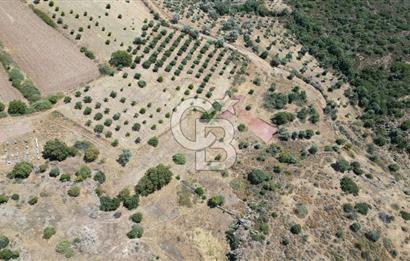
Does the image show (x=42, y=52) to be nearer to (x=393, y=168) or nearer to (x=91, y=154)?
(x=91, y=154)

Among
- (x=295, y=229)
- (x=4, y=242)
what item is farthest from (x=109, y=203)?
(x=295, y=229)

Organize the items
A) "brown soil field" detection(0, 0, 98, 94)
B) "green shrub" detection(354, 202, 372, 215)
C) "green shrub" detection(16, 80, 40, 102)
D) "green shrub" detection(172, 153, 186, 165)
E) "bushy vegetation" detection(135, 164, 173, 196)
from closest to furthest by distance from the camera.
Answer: "bushy vegetation" detection(135, 164, 173, 196), "green shrub" detection(354, 202, 372, 215), "green shrub" detection(172, 153, 186, 165), "green shrub" detection(16, 80, 40, 102), "brown soil field" detection(0, 0, 98, 94)

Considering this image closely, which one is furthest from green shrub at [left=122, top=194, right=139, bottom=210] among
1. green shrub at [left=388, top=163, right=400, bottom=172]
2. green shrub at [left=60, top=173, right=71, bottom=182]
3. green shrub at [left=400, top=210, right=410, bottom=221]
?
green shrub at [left=388, top=163, right=400, bottom=172]

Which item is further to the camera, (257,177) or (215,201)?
(257,177)

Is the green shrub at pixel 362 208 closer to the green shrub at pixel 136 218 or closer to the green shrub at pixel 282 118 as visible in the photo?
the green shrub at pixel 282 118

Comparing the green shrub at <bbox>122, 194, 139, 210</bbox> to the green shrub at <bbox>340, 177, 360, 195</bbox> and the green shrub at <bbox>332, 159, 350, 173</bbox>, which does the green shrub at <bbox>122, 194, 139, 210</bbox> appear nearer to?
the green shrub at <bbox>340, 177, 360, 195</bbox>

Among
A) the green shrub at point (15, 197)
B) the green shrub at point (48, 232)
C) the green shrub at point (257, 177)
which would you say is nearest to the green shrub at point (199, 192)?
the green shrub at point (257, 177)
